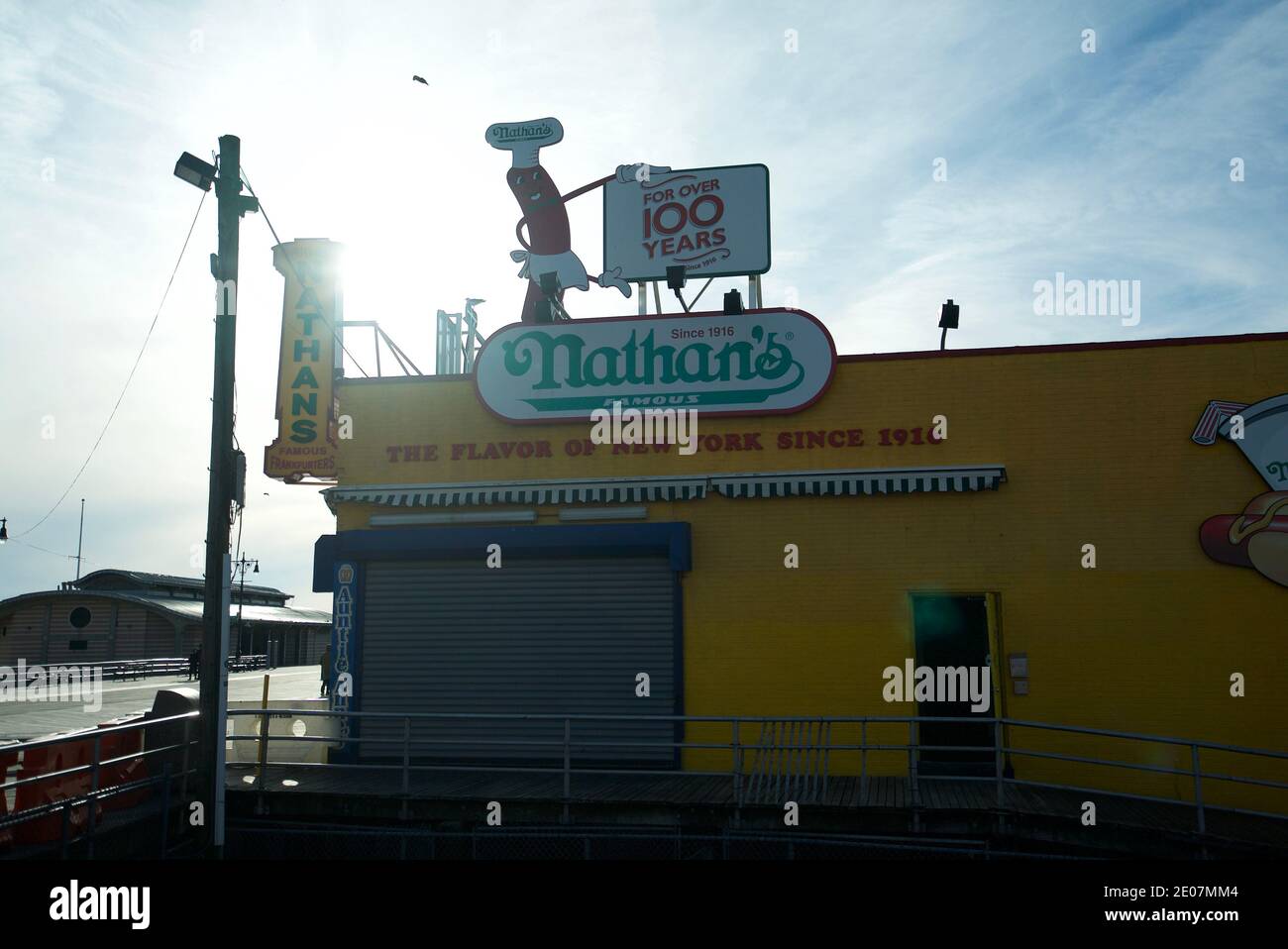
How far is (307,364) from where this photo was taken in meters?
16.7

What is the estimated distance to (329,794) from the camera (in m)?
12.6

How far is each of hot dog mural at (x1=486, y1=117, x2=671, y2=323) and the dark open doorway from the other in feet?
24.3

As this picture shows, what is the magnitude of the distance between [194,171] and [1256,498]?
47.4 feet

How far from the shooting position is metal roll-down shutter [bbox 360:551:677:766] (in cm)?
1505

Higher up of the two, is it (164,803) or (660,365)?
(660,365)

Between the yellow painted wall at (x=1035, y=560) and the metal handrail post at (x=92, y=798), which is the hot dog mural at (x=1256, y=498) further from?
the metal handrail post at (x=92, y=798)

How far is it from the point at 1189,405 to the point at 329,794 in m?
12.6

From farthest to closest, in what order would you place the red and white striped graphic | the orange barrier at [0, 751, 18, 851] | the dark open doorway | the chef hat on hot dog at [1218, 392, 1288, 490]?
the dark open doorway, the red and white striped graphic, the chef hat on hot dog at [1218, 392, 1288, 490], the orange barrier at [0, 751, 18, 851]

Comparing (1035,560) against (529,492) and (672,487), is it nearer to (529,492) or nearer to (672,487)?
(672,487)

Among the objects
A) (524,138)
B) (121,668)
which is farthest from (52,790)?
(121,668)

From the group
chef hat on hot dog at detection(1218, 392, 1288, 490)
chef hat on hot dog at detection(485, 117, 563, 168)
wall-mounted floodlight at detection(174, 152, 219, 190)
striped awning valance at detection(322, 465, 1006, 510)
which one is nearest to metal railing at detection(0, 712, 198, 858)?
striped awning valance at detection(322, 465, 1006, 510)

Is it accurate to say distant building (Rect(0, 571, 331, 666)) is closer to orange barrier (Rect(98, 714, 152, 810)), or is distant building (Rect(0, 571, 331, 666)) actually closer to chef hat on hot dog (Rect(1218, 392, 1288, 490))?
orange barrier (Rect(98, 714, 152, 810))

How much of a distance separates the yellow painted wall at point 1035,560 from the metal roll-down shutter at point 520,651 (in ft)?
2.40
